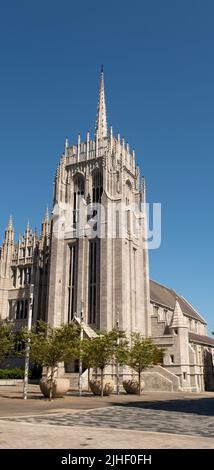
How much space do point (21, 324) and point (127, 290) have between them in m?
17.3

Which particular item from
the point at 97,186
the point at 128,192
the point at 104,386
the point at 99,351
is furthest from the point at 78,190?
the point at 104,386

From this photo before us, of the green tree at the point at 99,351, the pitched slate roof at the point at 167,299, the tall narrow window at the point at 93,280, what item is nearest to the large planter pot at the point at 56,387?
the green tree at the point at 99,351

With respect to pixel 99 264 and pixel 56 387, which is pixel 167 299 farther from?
pixel 56 387

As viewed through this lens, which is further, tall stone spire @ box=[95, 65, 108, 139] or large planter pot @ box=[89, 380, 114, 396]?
tall stone spire @ box=[95, 65, 108, 139]

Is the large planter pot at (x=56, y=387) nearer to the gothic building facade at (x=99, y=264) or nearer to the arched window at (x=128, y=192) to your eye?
the gothic building facade at (x=99, y=264)

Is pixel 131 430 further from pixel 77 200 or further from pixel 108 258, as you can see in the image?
pixel 77 200

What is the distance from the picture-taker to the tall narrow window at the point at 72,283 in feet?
182

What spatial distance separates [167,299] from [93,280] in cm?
2725

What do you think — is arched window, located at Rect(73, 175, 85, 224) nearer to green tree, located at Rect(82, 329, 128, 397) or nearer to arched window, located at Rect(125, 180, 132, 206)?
arched window, located at Rect(125, 180, 132, 206)

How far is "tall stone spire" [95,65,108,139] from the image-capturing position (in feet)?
218

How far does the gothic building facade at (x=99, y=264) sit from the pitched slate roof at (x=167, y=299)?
1855 millimetres

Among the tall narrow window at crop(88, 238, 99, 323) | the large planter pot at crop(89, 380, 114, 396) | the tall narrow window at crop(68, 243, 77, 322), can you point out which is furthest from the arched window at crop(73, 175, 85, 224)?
the large planter pot at crop(89, 380, 114, 396)

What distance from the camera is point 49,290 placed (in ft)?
185

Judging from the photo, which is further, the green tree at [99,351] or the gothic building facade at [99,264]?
the gothic building facade at [99,264]
